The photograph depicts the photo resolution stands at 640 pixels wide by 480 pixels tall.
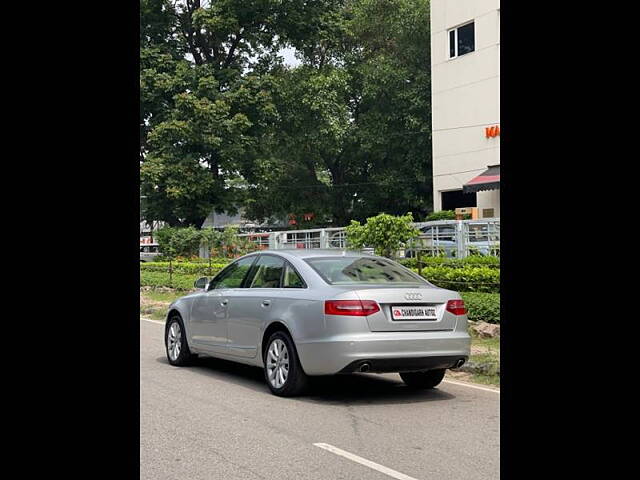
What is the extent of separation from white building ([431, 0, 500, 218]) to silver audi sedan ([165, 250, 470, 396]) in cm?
2141

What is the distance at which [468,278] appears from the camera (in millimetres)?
14570

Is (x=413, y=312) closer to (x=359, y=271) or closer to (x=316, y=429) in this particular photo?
(x=359, y=271)

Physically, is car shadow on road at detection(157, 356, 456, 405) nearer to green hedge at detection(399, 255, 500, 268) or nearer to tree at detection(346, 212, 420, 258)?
green hedge at detection(399, 255, 500, 268)

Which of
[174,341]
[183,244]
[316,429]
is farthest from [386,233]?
[183,244]

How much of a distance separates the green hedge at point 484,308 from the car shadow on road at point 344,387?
2.90 meters

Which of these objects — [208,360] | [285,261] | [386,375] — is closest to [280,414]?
[285,261]

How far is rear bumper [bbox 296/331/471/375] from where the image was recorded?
7957 millimetres

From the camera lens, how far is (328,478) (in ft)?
17.6

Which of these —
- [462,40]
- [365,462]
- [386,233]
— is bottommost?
[365,462]

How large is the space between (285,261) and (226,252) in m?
21.3

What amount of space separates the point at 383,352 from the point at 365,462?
227 cm

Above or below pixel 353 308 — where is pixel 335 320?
below

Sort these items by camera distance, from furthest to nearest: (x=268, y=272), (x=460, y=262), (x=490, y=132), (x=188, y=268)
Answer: (x=490, y=132)
(x=188, y=268)
(x=460, y=262)
(x=268, y=272)

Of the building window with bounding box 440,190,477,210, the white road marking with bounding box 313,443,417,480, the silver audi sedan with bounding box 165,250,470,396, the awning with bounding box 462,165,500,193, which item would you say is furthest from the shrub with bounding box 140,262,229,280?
the white road marking with bounding box 313,443,417,480
